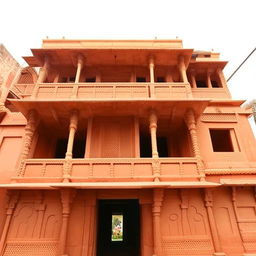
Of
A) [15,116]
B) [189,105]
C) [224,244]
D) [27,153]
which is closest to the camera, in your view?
[224,244]

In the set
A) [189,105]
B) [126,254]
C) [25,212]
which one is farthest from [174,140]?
[25,212]

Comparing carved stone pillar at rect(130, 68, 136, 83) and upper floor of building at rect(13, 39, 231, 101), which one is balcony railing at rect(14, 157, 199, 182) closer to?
upper floor of building at rect(13, 39, 231, 101)

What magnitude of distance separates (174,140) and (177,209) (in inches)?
146

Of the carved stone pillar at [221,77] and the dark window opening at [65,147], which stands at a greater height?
the carved stone pillar at [221,77]

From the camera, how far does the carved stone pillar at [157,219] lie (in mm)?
5582

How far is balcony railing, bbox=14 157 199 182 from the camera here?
20.7ft

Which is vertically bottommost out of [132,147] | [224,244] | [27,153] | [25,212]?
[224,244]

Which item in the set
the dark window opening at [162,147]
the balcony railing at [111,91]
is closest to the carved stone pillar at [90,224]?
the balcony railing at [111,91]

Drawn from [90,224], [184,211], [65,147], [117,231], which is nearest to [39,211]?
[90,224]

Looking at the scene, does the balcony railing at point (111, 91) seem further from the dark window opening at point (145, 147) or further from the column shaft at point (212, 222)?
the column shaft at point (212, 222)

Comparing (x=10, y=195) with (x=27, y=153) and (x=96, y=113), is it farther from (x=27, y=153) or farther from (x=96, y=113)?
(x=96, y=113)

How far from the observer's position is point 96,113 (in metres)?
7.86

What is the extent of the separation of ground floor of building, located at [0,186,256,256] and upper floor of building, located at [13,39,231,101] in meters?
3.89

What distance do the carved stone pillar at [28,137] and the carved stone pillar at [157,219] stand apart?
194 inches
